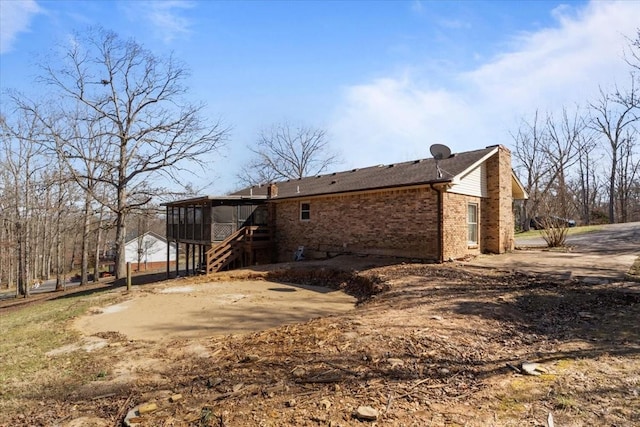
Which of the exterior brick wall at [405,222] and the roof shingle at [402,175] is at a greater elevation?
the roof shingle at [402,175]

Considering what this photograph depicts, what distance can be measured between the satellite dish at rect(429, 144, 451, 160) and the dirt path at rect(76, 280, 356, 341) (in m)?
6.66

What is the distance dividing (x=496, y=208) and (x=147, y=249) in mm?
45147

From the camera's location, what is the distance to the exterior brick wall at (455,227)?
12.4m

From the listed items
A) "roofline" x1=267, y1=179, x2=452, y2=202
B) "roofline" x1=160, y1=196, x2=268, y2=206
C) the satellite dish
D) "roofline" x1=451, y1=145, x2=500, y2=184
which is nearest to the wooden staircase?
"roofline" x1=160, y1=196, x2=268, y2=206

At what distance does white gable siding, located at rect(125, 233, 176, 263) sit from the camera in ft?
155

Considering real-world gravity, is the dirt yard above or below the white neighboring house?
above

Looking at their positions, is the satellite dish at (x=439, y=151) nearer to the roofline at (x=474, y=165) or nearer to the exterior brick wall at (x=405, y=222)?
the roofline at (x=474, y=165)

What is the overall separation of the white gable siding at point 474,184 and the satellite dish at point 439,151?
3.66 feet

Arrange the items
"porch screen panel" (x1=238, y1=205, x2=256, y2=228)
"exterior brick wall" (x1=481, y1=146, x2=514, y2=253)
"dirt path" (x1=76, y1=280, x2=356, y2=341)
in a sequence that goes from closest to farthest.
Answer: "dirt path" (x1=76, y1=280, x2=356, y2=341) → "exterior brick wall" (x1=481, y1=146, x2=514, y2=253) → "porch screen panel" (x1=238, y1=205, x2=256, y2=228)

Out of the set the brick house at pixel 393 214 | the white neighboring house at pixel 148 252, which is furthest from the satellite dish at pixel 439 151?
the white neighboring house at pixel 148 252

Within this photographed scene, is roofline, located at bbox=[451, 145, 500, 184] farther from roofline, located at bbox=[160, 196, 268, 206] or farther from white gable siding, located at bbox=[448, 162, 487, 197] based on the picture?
roofline, located at bbox=[160, 196, 268, 206]

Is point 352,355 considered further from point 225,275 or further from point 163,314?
point 225,275

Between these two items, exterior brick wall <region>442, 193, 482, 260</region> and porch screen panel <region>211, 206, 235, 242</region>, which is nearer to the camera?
exterior brick wall <region>442, 193, 482, 260</region>

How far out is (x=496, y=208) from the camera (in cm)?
1484
